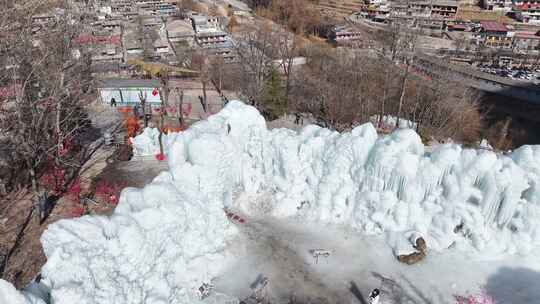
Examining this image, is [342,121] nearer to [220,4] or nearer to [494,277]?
[494,277]

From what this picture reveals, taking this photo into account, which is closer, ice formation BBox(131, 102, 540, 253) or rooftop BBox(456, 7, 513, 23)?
ice formation BBox(131, 102, 540, 253)

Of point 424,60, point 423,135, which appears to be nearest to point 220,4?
point 424,60

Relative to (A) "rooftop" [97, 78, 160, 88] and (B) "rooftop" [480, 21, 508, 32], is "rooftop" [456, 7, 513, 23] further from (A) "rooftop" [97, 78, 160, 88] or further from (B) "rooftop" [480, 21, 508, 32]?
(A) "rooftop" [97, 78, 160, 88]

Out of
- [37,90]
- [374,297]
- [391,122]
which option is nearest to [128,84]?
[37,90]

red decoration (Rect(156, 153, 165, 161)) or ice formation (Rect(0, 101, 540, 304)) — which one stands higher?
ice formation (Rect(0, 101, 540, 304))

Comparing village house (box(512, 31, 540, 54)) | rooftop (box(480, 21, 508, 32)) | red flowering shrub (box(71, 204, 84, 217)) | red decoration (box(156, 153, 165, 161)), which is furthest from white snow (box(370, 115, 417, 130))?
rooftop (box(480, 21, 508, 32))

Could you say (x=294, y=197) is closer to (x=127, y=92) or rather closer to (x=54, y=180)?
(x=54, y=180)

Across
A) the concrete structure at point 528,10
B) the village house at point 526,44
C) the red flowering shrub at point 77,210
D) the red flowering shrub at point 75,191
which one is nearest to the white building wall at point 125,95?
the red flowering shrub at point 75,191

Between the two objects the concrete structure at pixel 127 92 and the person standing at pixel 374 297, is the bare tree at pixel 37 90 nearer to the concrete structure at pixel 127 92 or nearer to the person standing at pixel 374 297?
the concrete structure at pixel 127 92
